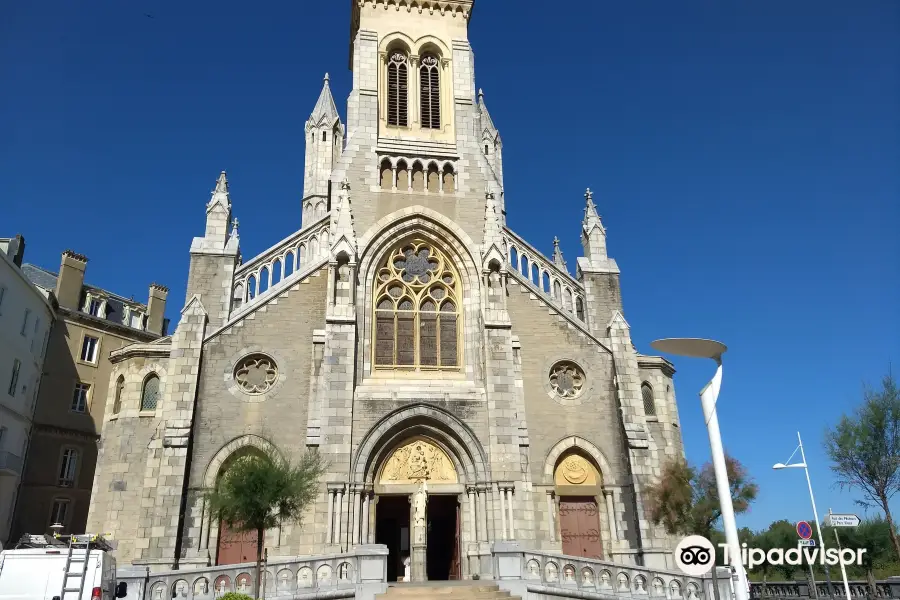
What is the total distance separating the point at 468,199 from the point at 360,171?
4.25 meters

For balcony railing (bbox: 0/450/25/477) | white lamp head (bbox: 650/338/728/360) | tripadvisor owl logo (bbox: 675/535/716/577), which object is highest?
balcony railing (bbox: 0/450/25/477)

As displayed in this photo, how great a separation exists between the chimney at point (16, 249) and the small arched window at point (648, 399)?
103ft

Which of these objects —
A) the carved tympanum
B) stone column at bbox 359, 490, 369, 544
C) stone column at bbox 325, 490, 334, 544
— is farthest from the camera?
the carved tympanum

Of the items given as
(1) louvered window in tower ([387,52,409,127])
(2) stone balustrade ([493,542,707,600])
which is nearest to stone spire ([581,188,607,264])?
(1) louvered window in tower ([387,52,409,127])

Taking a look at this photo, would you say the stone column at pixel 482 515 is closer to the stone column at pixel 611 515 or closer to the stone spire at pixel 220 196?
the stone column at pixel 611 515

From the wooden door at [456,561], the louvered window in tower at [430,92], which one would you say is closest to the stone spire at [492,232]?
the louvered window in tower at [430,92]

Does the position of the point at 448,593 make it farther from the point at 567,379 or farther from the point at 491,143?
the point at 491,143

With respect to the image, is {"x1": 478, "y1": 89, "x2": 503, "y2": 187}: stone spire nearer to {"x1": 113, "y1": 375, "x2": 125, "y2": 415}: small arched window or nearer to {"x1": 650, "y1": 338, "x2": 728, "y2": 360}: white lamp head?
{"x1": 113, "y1": 375, "x2": 125, "y2": 415}: small arched window

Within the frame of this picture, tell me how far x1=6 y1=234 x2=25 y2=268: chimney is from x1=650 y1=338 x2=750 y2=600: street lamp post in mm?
34242

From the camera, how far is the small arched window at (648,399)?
82.8 ft

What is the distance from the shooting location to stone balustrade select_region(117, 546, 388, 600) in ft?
47.9

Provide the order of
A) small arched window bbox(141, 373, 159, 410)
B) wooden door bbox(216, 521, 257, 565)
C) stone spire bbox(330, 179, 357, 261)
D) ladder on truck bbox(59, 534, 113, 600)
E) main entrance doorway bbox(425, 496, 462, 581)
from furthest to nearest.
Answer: stone spire bbox(330, 179, 357, 261) → main entrance doorway bbox(425, 496, 462, 581) → small arched window bbox(141, 373, 159, 410) → wooden door bbox(216, 521, 257, 565) → ladder on truck bbox(59, 534, 113, 600)

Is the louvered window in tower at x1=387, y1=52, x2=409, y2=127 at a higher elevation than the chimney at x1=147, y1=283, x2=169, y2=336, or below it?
higher

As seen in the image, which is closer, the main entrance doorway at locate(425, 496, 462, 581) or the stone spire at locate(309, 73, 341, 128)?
the main entrance doorway at locate(425, 496, 462, 581)
